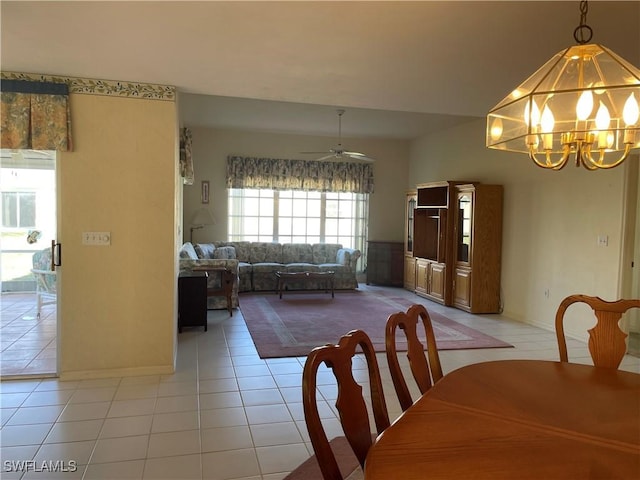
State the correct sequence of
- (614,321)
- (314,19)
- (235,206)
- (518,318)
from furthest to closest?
(235,206) → (518,318) → (314,19) → (614,321)

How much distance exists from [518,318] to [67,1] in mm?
5692

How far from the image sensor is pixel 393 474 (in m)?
1.07

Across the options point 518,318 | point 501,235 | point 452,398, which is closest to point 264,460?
point 452,398

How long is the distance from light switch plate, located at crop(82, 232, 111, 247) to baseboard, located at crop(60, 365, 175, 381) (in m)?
1.02

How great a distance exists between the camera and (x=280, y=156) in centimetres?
836

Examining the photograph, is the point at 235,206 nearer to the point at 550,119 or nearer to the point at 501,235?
the point at 501,235

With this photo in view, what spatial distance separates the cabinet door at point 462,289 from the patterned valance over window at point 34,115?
16.5 feet

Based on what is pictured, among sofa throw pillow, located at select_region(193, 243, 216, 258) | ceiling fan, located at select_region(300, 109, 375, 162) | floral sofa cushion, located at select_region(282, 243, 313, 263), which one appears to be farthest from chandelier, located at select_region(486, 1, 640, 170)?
floral sofa cushion, located at select_region(282, 243, 313, 263)

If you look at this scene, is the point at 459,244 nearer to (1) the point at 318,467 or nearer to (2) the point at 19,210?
(1) the point at 318,467

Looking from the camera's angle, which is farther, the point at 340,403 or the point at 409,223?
the point at 409,223

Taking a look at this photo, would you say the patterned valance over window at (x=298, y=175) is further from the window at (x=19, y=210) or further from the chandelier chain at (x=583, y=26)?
the chandelier chain at (x=583, y=26)
